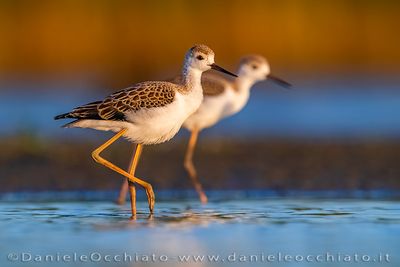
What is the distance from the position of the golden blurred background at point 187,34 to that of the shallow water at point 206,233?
15100 mm

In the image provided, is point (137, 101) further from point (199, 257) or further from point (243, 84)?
point (243, 84)

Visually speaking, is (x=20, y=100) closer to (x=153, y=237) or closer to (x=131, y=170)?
(x=131, y=170)

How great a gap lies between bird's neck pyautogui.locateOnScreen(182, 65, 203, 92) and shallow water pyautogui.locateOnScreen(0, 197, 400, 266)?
1169mm

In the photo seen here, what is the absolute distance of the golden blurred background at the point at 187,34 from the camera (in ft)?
86.7

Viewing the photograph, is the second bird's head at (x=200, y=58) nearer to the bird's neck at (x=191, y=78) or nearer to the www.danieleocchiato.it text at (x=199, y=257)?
the bird's neck at (x=191, y=78)

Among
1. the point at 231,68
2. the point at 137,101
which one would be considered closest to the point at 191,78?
the point at 137,101

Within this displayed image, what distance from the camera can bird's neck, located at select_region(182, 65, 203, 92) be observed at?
34.0ft

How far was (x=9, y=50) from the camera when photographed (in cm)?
2678

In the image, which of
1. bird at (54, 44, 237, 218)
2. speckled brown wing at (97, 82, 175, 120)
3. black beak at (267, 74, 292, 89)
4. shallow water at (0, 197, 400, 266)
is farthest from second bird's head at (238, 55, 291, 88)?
speckled brown wing at (97, 82, 175, 120)

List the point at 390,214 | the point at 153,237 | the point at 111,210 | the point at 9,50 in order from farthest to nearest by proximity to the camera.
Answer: the point at 9,50 → the point at 111,210 → the point at 390,214 → the point at 153,237

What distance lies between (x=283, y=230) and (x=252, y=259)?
1288 millimetres

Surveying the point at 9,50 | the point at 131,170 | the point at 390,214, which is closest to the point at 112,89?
the point at 9,50

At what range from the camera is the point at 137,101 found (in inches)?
396

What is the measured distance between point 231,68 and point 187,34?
107 inches
